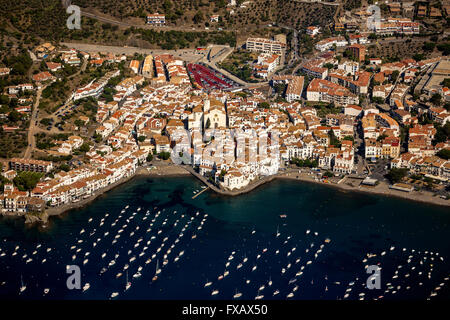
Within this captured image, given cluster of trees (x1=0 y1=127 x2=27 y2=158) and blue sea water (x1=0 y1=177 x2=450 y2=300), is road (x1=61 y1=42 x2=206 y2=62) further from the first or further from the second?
blue sea water (x1=0 y1=177 x2=450 y2=300)

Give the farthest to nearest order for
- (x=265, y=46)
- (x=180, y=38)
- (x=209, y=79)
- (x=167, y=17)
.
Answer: (x=167, y=17), (x=180, y=38), (x=265, y=46), (x=209, y=79)

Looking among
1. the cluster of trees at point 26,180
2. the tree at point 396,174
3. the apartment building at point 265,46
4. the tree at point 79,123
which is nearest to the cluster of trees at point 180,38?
the apartment building at point 265,46

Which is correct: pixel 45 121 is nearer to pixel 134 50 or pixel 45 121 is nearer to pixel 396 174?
pixel 134 50

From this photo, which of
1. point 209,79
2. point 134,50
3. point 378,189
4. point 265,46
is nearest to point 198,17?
point 265,46

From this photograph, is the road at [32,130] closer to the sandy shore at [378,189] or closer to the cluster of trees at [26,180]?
the cluster of trees at [26,180]
